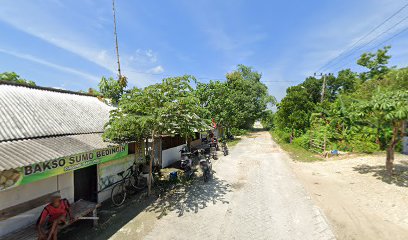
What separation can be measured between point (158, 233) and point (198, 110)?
14.2ft

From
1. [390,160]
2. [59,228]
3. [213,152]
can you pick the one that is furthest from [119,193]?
[390,160]

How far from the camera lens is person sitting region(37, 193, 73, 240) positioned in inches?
185

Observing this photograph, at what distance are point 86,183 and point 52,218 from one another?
8.20 ft

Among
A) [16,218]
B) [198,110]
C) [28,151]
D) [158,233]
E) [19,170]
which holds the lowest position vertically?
[158,233]

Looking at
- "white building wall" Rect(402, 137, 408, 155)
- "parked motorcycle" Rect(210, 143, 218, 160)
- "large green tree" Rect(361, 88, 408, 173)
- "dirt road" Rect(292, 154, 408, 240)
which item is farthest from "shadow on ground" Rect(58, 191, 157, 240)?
"white building wall" Rect(402, 137, 408, 155)

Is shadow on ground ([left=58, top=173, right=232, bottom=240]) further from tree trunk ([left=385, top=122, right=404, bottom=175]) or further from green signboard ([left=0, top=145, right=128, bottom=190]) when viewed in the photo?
tree trunk ([left=385, top=122, right=404, bottom=175])

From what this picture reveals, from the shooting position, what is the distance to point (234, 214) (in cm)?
662

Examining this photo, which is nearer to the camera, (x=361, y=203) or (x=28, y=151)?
(x=28, y=151)

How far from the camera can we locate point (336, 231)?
5.52m

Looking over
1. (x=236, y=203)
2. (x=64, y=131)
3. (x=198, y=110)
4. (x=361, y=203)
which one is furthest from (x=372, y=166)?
(x=64, y=131)

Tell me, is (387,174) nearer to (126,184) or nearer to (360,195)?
(360,195)

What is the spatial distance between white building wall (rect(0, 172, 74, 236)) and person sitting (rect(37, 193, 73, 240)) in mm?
746

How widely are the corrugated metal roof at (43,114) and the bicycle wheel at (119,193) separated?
250 cm

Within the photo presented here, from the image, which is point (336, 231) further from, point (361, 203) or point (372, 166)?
point (372, 166)
